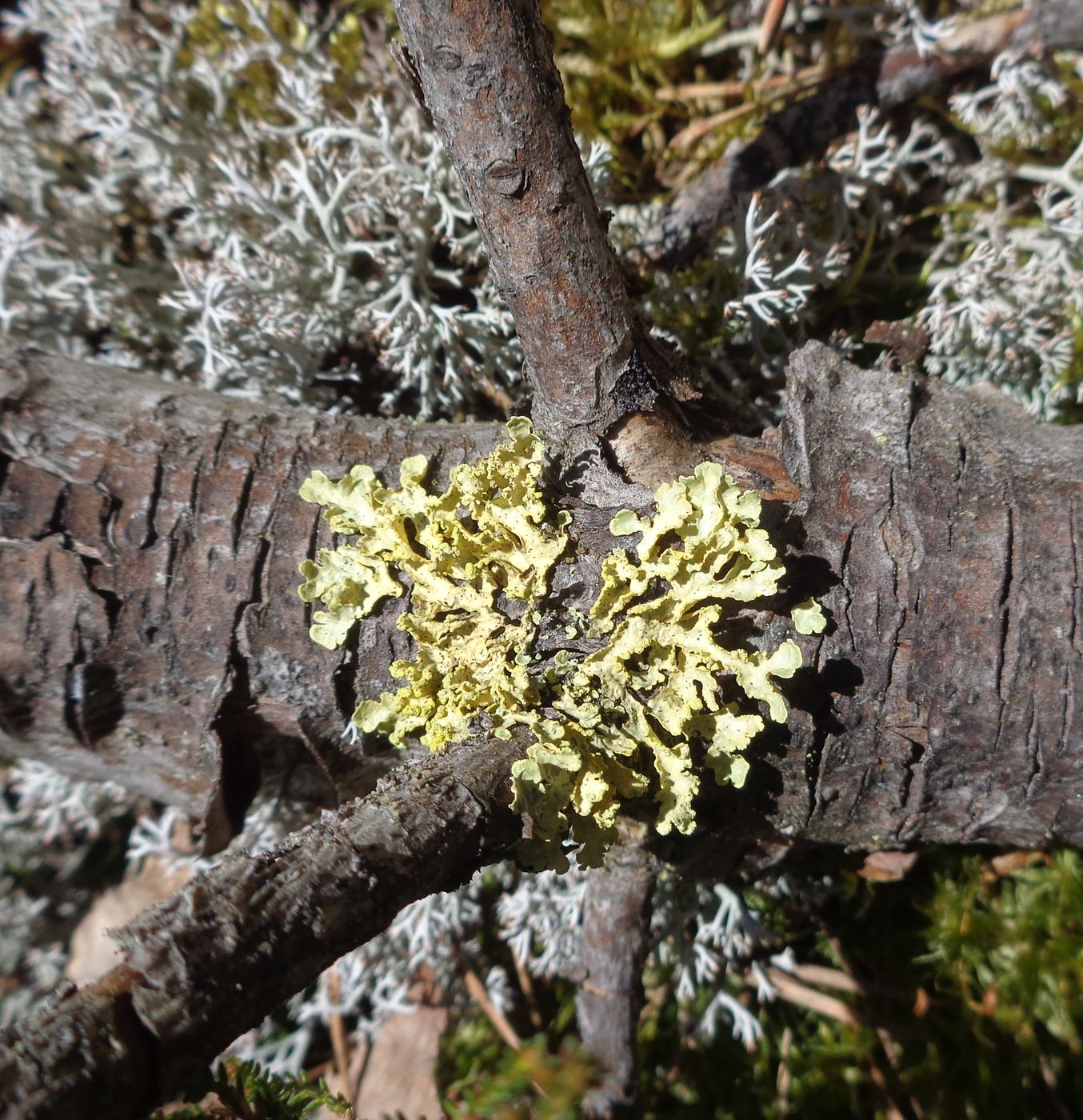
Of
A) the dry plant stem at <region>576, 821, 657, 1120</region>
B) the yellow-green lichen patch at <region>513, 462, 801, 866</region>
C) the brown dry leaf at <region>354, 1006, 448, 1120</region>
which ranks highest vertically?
the yellow-green lichen patch at <region>513, 462, 801, 866</region>

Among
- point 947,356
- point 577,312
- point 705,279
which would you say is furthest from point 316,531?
point 947,356

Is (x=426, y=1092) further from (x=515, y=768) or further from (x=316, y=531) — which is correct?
(x=316, y=531)

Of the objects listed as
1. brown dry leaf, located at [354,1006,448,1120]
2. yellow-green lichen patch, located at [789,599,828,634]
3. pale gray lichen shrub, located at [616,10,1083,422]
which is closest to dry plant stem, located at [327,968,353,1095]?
brown dry leaf, located at [354,1006,448,1120]

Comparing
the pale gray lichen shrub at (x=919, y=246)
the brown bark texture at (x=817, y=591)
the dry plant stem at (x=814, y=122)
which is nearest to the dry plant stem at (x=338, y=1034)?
the brown bark texture at (x=817, y=591)

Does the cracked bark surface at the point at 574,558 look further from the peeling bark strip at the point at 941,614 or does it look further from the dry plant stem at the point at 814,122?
the dry plant stem at the point at 814,122

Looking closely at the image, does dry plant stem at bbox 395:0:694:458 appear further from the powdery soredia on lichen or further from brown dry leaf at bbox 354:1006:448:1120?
brown dry leaf at bbox 354:1006:448:1120

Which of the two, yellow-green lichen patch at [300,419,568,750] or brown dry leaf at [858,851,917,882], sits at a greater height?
yellow-green lichen patch at [300,419,568,750]
